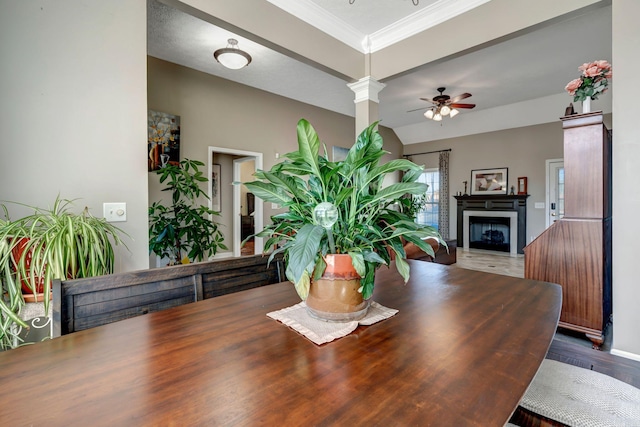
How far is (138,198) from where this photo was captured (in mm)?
1984

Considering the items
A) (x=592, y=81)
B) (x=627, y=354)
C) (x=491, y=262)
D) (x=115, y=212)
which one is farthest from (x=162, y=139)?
(x=491, y=262)

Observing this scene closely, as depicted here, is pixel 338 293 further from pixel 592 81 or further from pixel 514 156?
pixel 514 156

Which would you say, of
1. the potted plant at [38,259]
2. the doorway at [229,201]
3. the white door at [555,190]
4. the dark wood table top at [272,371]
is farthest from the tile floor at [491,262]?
the potted plant at [38,259]

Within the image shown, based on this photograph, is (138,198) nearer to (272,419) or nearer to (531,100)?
(272,419)

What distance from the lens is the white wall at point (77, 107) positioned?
5.32ft

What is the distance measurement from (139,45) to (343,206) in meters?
1.93

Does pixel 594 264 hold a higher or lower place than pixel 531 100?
lower

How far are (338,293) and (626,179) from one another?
7.48 ft

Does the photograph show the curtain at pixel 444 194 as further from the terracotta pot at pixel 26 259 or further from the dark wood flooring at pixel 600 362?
the terracotta pot at pixel 26 259

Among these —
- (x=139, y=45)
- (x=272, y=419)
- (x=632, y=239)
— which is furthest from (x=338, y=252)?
(x=632, y=239)

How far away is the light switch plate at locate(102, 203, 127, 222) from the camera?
1.86 m

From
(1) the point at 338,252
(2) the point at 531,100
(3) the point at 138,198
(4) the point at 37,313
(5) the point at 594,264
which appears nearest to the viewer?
(1) the point at 338,252

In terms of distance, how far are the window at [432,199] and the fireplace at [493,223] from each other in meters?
A: 0.70

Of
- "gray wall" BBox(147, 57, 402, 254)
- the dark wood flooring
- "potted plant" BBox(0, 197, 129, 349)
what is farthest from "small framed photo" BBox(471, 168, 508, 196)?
"potted plant" BBox(0, 197, 129, 349)
